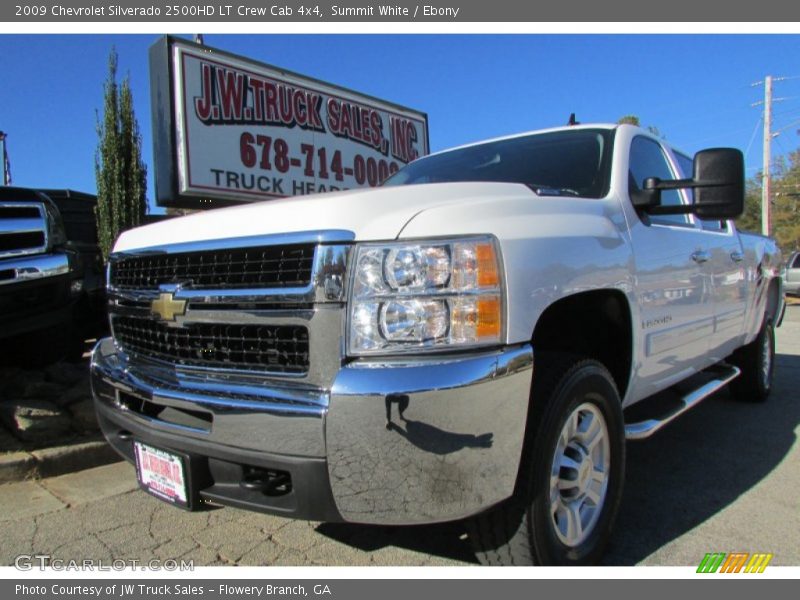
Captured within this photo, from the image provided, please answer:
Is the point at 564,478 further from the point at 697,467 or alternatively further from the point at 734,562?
Result: the point at 697,467

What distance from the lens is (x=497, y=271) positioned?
190cm

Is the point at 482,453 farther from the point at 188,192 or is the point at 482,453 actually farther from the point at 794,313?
the point at 794,313

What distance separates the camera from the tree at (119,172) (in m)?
8.84

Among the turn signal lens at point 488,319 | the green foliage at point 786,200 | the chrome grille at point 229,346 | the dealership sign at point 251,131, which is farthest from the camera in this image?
the green foliage at point 786,200

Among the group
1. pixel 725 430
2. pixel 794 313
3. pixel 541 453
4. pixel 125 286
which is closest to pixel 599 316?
pixel 541 453

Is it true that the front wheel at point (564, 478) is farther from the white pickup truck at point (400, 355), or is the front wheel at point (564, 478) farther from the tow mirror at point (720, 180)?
the tow mirror at point (720, 180)

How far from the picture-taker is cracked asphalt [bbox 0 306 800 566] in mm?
2648

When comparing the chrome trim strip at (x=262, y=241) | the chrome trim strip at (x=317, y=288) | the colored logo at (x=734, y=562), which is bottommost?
the colored logo at (x=734, y=562)

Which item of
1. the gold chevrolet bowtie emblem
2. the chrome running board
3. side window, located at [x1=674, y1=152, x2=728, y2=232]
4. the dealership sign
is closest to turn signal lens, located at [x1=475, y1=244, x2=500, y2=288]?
the gold chevrolet bowtie emblem

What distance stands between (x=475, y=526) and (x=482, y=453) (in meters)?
0.44

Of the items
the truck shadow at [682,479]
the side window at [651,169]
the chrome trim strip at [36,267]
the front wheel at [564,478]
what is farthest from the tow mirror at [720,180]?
the chrome trim strip at [36,267]

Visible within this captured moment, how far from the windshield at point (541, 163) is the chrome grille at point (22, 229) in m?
2.47

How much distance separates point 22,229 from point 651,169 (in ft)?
13.0

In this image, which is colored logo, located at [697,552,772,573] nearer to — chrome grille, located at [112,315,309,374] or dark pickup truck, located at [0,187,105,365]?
chrome grille, located at [112,315,309,374]
